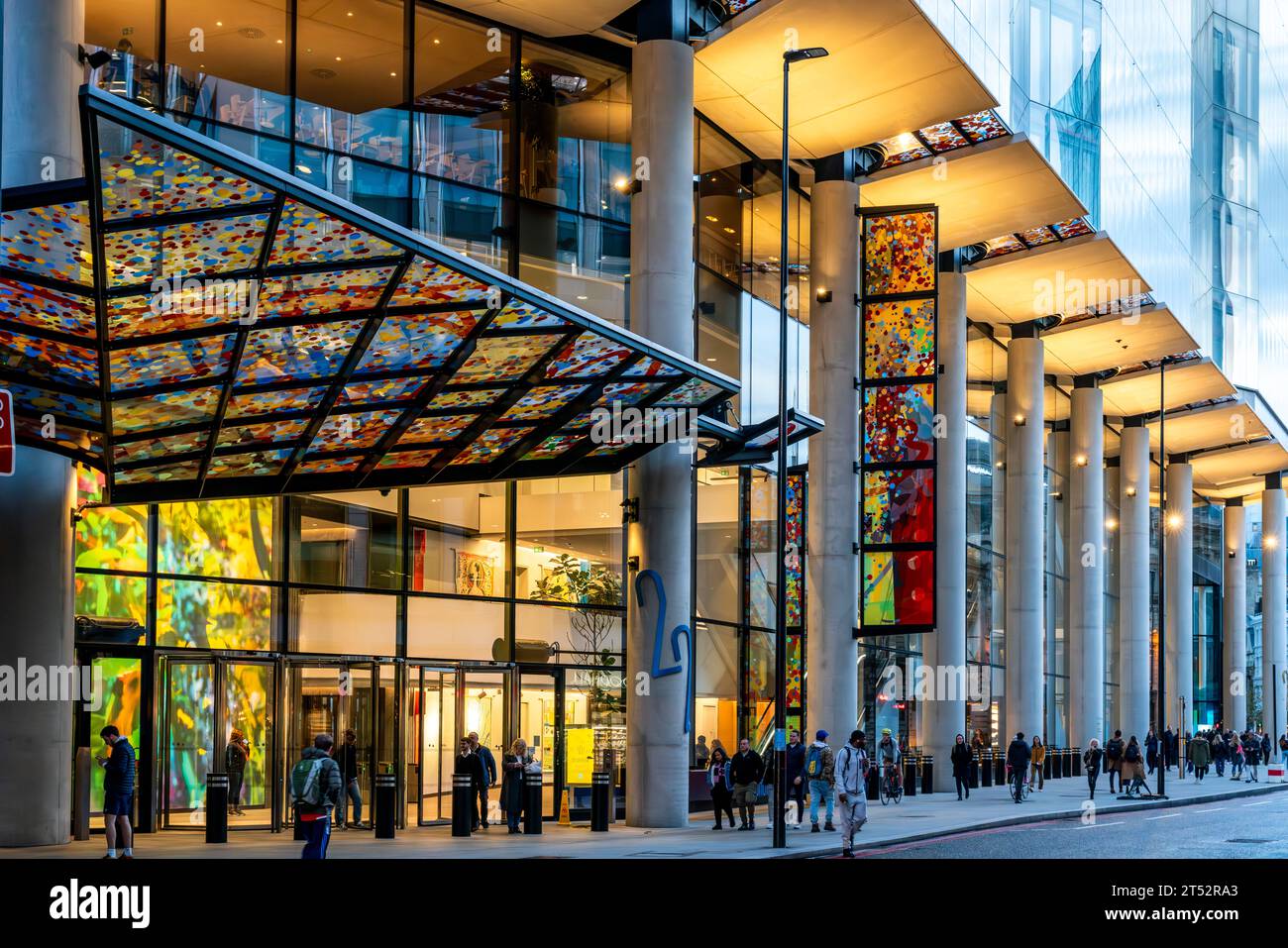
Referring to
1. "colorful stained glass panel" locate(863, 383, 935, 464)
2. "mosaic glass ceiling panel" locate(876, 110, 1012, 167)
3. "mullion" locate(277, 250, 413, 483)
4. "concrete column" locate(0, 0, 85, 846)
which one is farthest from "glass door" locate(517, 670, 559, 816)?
"mosaic glass ceiling panel" locate(876, 110, 1012, 167)

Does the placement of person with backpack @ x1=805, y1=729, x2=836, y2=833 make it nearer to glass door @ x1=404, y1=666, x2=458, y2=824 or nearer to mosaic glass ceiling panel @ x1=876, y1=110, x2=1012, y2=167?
glass door @ x1=404, y1=666, x2=458, y2=824

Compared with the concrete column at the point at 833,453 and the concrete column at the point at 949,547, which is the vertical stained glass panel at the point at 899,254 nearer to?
the concrete column at the point at 833,453

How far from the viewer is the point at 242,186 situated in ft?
45.3

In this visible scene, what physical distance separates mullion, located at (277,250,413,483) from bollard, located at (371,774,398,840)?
489 centimetres

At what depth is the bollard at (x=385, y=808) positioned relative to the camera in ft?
78.7

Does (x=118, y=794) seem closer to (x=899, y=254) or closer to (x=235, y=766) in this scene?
(x=235, y=766)

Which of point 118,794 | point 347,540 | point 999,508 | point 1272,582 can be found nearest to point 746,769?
point 347,540

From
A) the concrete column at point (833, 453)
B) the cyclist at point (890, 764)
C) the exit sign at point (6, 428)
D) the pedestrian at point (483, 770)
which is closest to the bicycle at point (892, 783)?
the cyclist at point (890, 764)

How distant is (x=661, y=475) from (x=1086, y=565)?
3428 centimetres

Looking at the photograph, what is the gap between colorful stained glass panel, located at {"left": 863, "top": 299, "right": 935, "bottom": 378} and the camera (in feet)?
117

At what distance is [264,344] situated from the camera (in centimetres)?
1759

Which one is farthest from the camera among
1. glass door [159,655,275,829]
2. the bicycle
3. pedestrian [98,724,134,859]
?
the bicycle

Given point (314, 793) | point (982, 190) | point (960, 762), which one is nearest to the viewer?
point (314, 793)
